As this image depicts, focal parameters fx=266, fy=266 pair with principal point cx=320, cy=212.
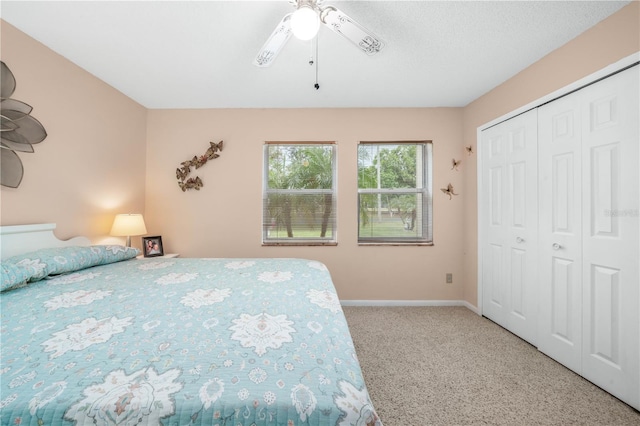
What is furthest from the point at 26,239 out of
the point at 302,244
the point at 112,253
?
the point at 302,244

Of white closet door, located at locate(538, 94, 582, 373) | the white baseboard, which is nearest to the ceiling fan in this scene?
white closet door, located at locate(538, 94, 582, 373)

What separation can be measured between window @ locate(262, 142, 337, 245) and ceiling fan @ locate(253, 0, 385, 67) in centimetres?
175

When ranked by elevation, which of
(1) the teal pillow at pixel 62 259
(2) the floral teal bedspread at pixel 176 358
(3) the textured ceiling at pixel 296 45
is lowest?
(2) the floral teal bedspread at pixel 176 358

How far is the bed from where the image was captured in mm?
676

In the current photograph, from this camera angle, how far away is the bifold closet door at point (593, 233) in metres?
1.64

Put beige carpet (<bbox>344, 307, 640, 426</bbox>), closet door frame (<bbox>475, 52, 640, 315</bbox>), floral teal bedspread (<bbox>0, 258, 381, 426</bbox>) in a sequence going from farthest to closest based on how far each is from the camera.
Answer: closet door frame (<bbox>475, 52, 640, 315</bbox>)
beige carpet (<bbox>344, 307, 640, 426</bbox>)
floral teal bedspread (<bbox>0, 258, 381, 426</bbox>)

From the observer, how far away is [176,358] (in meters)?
0.87

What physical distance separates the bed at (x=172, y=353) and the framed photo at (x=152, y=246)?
4.22ft

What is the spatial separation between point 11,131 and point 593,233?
4.18m

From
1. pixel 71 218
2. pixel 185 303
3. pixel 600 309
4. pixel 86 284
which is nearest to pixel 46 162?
pixel 71 218

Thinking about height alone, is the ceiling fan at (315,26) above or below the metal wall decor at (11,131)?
above

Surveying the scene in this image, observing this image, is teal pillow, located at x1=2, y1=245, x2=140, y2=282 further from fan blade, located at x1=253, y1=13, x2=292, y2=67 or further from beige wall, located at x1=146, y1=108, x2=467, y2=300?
fan blade, located at x1=253, y1=13, x2=292, y2=67

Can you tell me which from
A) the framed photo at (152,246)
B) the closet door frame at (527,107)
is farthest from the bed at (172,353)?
the closet door frame at (527,107)

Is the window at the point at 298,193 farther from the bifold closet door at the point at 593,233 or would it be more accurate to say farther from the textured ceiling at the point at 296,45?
the bifold closet door at the point at 593,233
